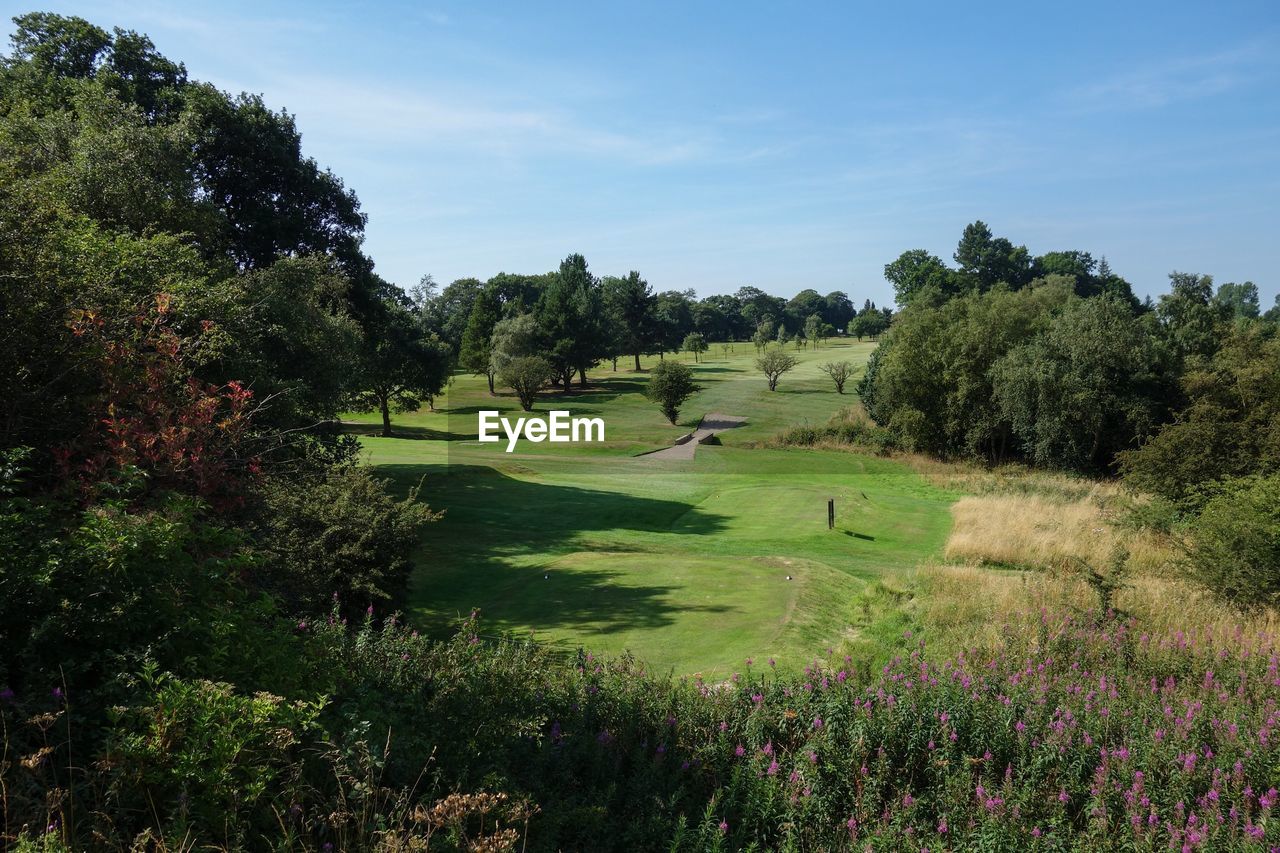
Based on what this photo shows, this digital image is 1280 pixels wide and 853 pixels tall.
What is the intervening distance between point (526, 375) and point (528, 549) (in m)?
43.5

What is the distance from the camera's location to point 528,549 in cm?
1964

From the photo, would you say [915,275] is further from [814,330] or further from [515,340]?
[515,340]

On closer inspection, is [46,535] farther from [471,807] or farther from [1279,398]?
[1279,398]

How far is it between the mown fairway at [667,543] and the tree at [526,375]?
46.6 ft

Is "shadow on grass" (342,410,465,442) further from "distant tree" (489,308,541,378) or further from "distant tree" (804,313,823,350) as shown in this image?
"distant tree" (804,313,823,350)

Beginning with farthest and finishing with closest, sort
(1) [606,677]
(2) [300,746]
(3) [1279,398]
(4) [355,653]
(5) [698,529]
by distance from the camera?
(3) [1279,398]
(5) [698,529]
(1) [606,677]
(4) [355,653]
(2) [300,746]

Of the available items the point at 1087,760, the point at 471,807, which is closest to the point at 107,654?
the point at 471,807

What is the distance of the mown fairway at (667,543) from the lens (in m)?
12.2

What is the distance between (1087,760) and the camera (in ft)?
21.1

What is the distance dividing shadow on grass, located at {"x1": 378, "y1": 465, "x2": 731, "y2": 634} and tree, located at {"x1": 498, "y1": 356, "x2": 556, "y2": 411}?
1125 inches

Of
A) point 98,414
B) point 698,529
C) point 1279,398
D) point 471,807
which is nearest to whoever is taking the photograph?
point 471,807

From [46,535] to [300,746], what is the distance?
2252 millimetres

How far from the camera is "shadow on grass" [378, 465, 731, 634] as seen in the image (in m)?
13.3

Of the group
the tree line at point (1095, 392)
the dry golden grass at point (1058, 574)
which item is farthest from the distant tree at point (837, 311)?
the dry golden grass at point (1058, 574)
